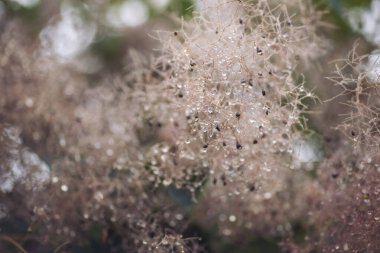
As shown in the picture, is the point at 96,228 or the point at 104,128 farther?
the point at 104,128

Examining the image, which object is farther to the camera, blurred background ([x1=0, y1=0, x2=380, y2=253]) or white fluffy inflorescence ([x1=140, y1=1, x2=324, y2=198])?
blurred background ([x1=0, y1=0, x2=380, y2=253])

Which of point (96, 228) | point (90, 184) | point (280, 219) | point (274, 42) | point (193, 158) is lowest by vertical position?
point (280, 219)

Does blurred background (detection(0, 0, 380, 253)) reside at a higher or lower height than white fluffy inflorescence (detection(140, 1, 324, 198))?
lower

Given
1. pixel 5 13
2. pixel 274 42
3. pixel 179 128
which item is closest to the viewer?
pixel 274 42

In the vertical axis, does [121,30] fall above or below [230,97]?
below

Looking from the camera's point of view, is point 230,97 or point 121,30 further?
point 121,30

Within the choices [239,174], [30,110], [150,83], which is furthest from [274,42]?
[30,110]

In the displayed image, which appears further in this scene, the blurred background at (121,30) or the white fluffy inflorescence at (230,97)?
the blurred background at (121,30)

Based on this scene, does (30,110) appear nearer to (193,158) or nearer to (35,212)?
(35,212)

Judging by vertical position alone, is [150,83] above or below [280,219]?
above

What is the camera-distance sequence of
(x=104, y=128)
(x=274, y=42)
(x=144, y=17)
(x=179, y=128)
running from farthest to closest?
(x=144, y=17), (x=104, y=128), (x=179, y=128), (x=274, y=42)

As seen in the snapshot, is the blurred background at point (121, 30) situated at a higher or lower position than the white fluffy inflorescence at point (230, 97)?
lower
